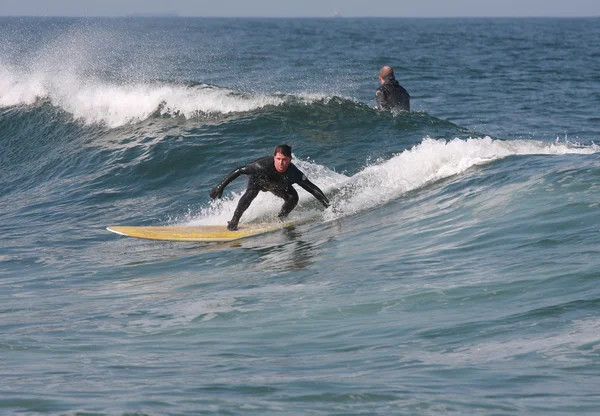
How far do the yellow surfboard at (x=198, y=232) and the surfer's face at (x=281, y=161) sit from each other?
94 centimetres

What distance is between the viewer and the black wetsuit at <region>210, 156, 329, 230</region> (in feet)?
35.4

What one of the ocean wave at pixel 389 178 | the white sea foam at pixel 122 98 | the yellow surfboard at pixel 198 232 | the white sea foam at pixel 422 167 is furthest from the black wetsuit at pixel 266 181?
the white sea foam at pixel 122 98

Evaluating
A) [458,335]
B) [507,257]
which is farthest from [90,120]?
[458,335]

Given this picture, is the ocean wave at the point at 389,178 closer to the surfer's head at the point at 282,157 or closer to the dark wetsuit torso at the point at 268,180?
the dark wetsuit torso at the point at 268,180

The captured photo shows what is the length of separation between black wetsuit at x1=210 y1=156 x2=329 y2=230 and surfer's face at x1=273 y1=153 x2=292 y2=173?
0.17 meters

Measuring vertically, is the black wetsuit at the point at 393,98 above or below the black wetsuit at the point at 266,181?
above

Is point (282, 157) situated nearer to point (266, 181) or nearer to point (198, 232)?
point (266, 181)

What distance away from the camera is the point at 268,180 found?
1098cm

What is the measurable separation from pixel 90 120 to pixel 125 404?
1630 centimetres

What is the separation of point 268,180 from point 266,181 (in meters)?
0.03

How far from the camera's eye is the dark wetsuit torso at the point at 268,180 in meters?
10.8

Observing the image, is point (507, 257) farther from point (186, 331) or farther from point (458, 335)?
point (186, 331)

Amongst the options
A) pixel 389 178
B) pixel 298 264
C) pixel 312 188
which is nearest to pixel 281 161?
pixel 312 188

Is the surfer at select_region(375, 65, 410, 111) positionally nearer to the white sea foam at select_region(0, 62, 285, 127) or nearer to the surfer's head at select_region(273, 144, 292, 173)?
the white sea foam at select_region(0, 62, 285, 127)
